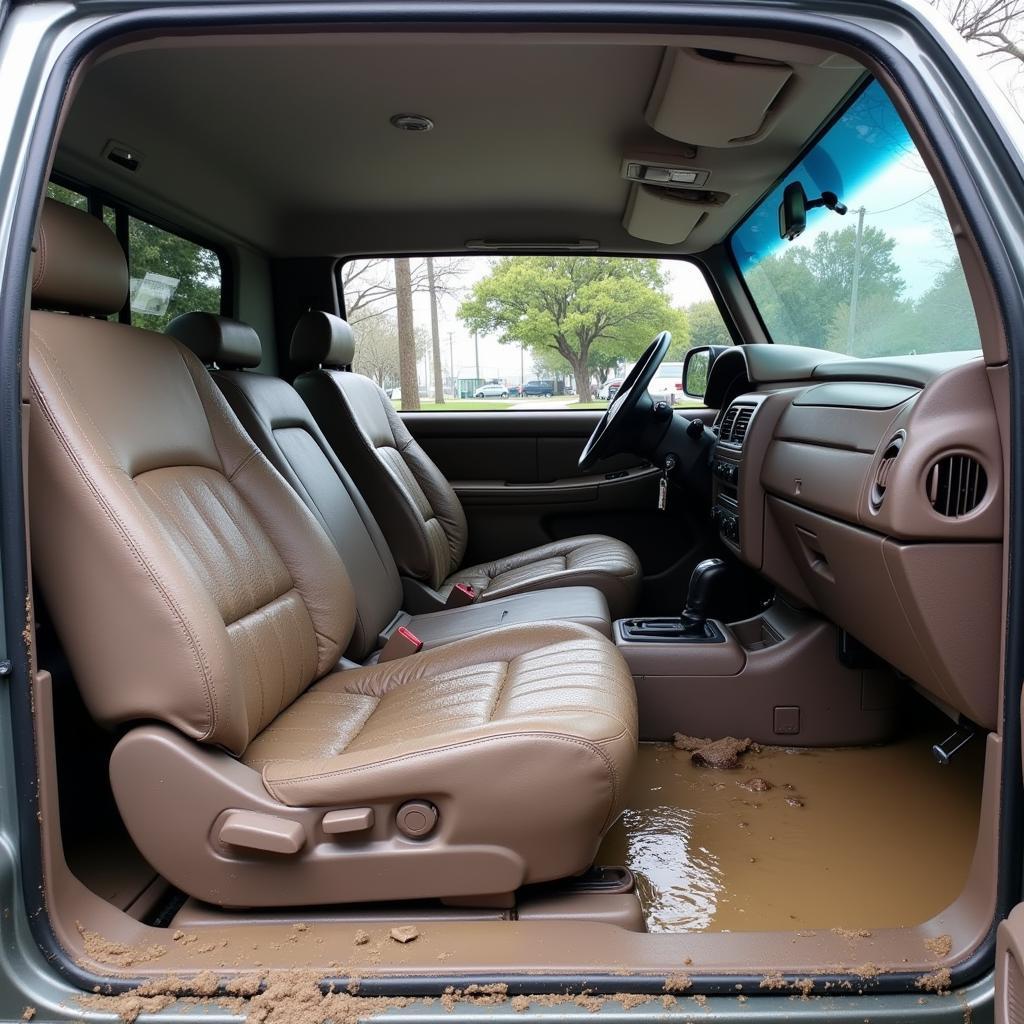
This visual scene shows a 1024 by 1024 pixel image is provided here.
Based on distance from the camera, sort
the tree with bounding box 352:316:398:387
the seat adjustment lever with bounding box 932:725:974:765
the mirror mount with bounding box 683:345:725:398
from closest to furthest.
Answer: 1. the seat adjustment lever with bounding box 932:725:974:765
2. the mirror mount with bounding box 683:345:725:398
3. the tree with bounding box 352:316:398:387

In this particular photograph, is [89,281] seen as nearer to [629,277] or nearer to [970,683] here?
[970,683]

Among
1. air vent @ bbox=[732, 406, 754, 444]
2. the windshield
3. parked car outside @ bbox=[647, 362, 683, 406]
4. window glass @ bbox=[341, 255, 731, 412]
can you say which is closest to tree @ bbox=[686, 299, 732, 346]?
window glass @ bbox=[341, 255, 731, 412]

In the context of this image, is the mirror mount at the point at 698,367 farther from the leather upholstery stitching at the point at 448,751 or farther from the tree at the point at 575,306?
the leather upholstery stitching at the point at 448,751

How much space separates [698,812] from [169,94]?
1996mm

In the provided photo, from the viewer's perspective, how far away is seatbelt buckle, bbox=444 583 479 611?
105 inches

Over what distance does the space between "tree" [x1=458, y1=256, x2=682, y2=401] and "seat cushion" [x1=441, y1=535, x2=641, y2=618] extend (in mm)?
886

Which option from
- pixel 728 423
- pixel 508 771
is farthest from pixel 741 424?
pixel 508 771

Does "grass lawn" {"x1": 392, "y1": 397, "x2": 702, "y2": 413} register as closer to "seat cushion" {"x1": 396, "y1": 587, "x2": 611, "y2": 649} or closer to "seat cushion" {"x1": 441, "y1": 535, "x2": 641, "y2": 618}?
"seat cushion" {"x1": 441, "y1": 535, "x2": 641, "y2": 618}

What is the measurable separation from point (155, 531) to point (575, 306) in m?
2.50

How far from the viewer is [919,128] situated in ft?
3.63

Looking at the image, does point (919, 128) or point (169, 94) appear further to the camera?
point (169, 94)

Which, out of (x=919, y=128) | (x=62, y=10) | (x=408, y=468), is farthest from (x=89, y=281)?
(x=408, y=468)

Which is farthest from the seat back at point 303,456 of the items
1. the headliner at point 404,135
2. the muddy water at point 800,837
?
the muddy water at point 800,837

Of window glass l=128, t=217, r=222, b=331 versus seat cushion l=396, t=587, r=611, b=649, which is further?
window glass l=128, t=217, r=222, b=331
